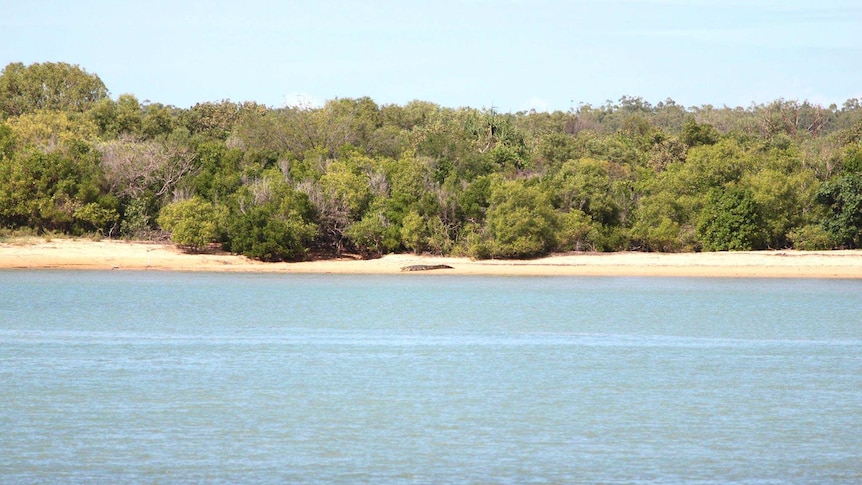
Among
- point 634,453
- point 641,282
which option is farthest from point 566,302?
point 634,453

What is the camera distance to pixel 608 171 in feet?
189

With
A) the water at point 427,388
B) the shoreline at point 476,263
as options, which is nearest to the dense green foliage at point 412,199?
the shoreline at point 476,263

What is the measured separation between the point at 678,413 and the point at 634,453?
11.7 feet

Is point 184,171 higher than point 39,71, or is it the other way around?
point 39,71

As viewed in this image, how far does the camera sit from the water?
15711 millimetres

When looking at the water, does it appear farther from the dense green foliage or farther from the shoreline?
the dense green foliage

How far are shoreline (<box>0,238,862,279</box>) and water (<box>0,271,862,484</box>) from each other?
699cm

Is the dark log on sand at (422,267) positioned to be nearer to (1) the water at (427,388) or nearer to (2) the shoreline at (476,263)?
(2) the shoreline at (476,263)

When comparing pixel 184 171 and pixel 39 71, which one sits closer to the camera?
pixel 184 171

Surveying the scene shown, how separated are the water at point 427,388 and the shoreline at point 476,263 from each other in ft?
22.9

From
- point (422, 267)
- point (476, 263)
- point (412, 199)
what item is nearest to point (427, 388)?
point (422, 267)

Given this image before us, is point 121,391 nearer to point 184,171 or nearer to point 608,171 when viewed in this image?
point 184,171

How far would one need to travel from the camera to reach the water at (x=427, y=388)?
51.5 feet

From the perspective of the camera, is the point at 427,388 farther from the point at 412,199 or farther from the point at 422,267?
the point at 412,199
